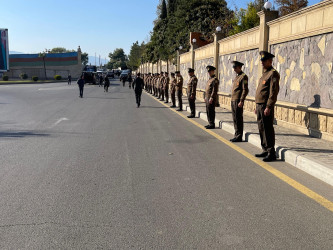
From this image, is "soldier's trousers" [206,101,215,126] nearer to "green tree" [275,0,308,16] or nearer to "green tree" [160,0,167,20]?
"green tree" [275,0,308,16]

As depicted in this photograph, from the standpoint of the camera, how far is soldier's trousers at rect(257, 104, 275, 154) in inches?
253

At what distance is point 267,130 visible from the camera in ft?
21.3

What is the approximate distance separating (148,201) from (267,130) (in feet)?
10.3

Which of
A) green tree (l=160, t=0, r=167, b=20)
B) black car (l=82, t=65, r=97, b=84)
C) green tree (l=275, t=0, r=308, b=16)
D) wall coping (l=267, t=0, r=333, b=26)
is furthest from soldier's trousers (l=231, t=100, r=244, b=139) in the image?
green tree (l=160, t=0, r=167, b=20)

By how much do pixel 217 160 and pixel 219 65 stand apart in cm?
1183

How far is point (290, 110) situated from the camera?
9562 millimetres

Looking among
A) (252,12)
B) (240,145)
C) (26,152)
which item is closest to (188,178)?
(240,145)

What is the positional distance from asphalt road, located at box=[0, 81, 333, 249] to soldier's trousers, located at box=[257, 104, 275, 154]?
2.09 feet

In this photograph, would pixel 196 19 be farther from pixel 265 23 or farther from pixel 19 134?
pixel 19 134

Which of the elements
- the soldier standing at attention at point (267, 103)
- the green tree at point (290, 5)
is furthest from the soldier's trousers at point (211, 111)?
the green tree at point (290, 5)

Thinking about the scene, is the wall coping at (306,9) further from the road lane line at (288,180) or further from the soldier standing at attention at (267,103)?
the road lane line at (288,180)

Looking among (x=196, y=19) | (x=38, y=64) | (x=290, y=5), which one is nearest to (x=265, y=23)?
(x=196, y=19)

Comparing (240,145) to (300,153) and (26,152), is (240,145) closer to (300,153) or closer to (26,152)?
(300,153)

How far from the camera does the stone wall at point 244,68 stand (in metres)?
12.4
